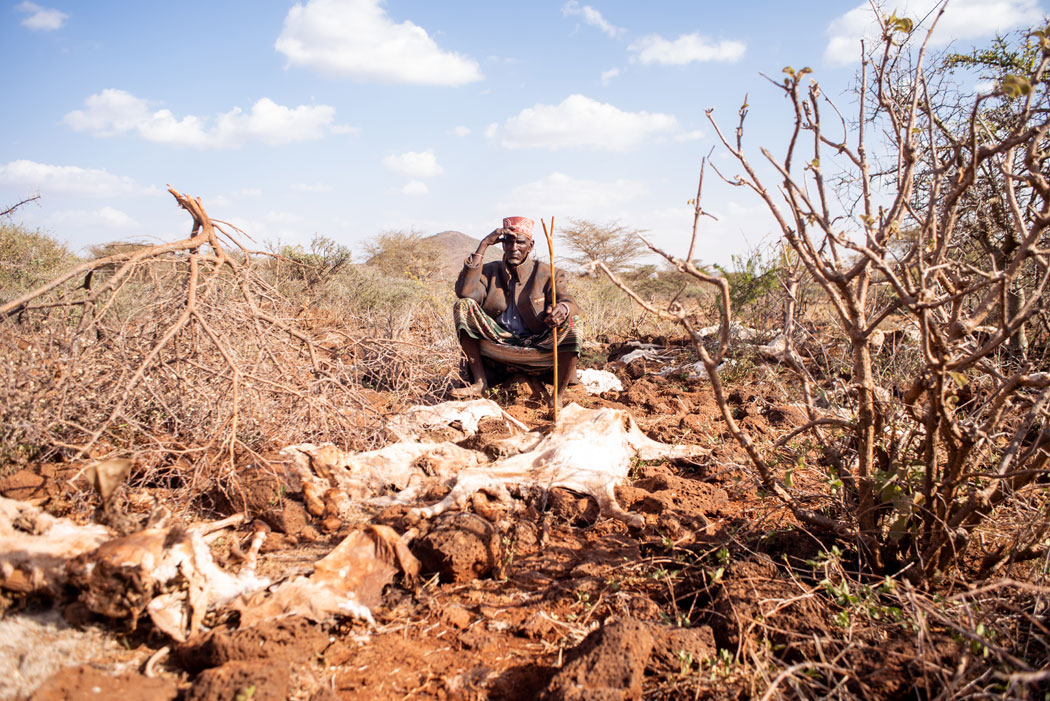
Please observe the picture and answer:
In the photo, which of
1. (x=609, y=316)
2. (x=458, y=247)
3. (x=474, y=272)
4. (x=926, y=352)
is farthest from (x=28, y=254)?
(x=458, y=247)

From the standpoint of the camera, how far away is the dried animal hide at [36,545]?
6.55 feet

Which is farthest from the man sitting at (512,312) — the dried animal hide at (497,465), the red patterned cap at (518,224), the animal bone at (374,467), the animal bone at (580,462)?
the animal bone at (374,467)

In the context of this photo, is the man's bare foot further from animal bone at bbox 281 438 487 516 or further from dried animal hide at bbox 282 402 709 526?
animal bone at bbox 281 438 487 516

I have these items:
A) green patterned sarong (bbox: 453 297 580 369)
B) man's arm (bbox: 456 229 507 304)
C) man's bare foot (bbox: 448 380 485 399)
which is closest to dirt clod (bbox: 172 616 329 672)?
man's bare foot (bbox: 448 380 485 399)

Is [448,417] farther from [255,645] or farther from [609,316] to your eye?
[609,316]

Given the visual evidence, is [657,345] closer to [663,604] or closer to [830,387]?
[830,387]

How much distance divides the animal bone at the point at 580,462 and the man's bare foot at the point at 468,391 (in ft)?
4.12

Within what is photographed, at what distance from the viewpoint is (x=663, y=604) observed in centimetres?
240

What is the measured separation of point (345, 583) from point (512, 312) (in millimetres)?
3503

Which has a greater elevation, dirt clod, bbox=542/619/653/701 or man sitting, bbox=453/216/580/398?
man sitting, bbox=453/216/580/398

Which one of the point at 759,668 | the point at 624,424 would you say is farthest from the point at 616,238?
the point at 759,668

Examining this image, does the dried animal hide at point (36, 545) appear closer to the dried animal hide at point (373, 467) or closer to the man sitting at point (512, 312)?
the dried animal hide at point (373, 467)

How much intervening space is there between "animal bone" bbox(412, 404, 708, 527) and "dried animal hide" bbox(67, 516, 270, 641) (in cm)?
94

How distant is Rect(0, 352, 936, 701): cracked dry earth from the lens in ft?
6.12
